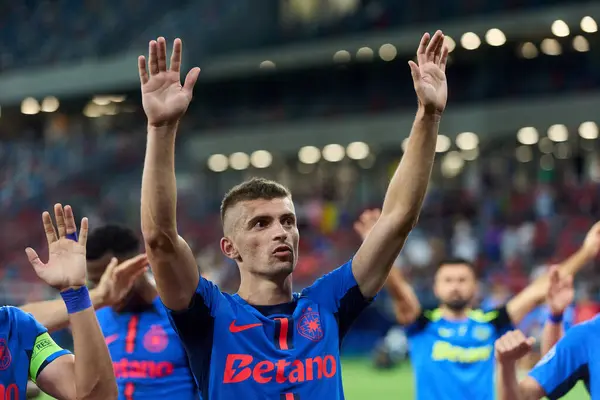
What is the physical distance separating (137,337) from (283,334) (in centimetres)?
255

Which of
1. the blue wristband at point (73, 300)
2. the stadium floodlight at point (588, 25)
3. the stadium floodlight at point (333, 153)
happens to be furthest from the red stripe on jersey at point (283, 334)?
the stadium floodlight at point (333, 153)

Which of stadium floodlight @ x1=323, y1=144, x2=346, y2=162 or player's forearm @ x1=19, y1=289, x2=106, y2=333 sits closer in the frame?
player's forearm @ x1=19, y1=289, x2=106, y2=333

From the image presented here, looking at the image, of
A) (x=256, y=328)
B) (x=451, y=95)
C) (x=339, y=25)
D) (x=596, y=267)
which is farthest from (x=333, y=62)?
(x=256, y=328)

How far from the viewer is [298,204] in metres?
30.5

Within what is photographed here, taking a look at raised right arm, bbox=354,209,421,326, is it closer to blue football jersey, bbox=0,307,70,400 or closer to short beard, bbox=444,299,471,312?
short beard, bbox=444,299,471,312

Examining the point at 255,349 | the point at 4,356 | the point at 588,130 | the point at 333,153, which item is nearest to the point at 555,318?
the point at 255,349

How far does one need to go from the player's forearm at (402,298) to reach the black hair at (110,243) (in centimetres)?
204

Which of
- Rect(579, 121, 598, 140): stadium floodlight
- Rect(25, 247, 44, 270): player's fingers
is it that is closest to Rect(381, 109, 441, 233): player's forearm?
Rect(25, 247, 44, 270): player's fingers

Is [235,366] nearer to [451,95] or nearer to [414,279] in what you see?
[414,279]

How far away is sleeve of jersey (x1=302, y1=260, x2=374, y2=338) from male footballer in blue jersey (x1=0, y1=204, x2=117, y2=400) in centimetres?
93

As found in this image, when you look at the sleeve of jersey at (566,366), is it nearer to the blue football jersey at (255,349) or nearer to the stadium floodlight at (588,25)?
the blue football jersey at (255,349)

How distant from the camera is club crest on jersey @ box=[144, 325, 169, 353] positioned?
6823 mm

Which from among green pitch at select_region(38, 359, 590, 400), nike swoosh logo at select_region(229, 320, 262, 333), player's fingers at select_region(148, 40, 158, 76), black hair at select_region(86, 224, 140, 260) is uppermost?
green pitch at select_region(38, 359, 590, 400)

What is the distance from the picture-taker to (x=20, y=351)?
4.50 metres
